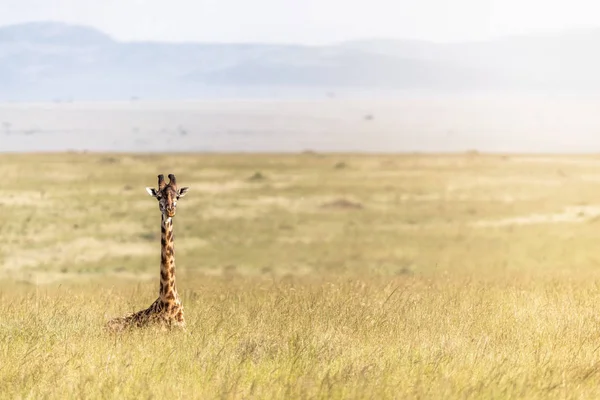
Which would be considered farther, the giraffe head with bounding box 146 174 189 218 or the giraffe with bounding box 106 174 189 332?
the giraffe with bounding box 106 174 189 332

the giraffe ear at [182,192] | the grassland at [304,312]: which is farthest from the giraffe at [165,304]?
the giraffe ear at [182,192]

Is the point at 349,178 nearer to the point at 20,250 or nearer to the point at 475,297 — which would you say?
the point at 20,250

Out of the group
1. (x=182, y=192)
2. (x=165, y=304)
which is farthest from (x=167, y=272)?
(x=182, y=192)

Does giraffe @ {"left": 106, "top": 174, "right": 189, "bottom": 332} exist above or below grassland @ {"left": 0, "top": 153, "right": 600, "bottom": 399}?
above

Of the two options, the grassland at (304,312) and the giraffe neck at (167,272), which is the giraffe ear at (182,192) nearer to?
the giraffe neck at (167,272)

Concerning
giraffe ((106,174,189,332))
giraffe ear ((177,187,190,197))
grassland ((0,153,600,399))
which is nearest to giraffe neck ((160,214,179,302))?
giraffe ((106,174,189,332))

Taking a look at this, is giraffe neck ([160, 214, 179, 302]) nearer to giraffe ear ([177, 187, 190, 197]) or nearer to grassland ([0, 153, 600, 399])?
grassland ([0, 153, 600, 399])

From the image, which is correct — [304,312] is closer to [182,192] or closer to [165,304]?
[165,304]

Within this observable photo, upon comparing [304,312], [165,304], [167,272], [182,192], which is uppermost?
[182,192]

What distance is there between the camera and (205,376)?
895 centimetres

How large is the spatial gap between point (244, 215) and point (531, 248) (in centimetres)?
1345

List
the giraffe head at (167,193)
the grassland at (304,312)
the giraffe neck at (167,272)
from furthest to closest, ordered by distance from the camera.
Answer: 1. the giraffe neck at (167,272)
2. the giraffe head at (167,193)
3. the grassland at (304,312)

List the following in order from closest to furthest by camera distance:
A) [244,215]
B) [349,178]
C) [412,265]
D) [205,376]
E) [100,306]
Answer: [205,376], [100,306], [412,265], [244,215], [349,178]

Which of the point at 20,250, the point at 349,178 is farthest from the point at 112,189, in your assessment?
the point at 20,250
